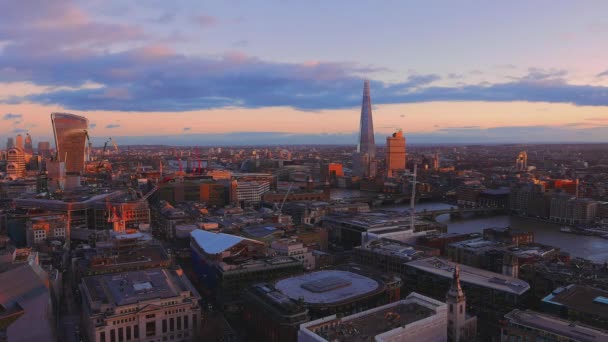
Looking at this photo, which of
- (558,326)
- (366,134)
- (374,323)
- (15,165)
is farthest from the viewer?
(366,134)

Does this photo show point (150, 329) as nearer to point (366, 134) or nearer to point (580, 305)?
point (580, 305)

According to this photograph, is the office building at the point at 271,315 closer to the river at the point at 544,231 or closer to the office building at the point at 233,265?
the office building at the point at 233,265

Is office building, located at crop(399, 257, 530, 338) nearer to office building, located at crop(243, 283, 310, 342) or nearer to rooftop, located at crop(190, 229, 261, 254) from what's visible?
office building, located at crop(243, 283, 310, 342)

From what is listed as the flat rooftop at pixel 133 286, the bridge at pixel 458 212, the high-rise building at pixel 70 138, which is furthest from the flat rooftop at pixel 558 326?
the high-rise building at pixel 70 138

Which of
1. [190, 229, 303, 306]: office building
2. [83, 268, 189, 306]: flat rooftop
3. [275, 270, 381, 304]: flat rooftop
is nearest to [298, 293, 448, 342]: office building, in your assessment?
[275, 270, 381, 304]: flat rooftop

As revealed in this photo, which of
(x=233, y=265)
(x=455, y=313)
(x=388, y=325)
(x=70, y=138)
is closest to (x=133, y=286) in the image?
(x=233, y=265)

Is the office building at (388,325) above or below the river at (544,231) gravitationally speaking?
above

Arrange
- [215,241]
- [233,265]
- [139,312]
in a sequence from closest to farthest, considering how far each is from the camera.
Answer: [139,312], [233,265], [215,241]
